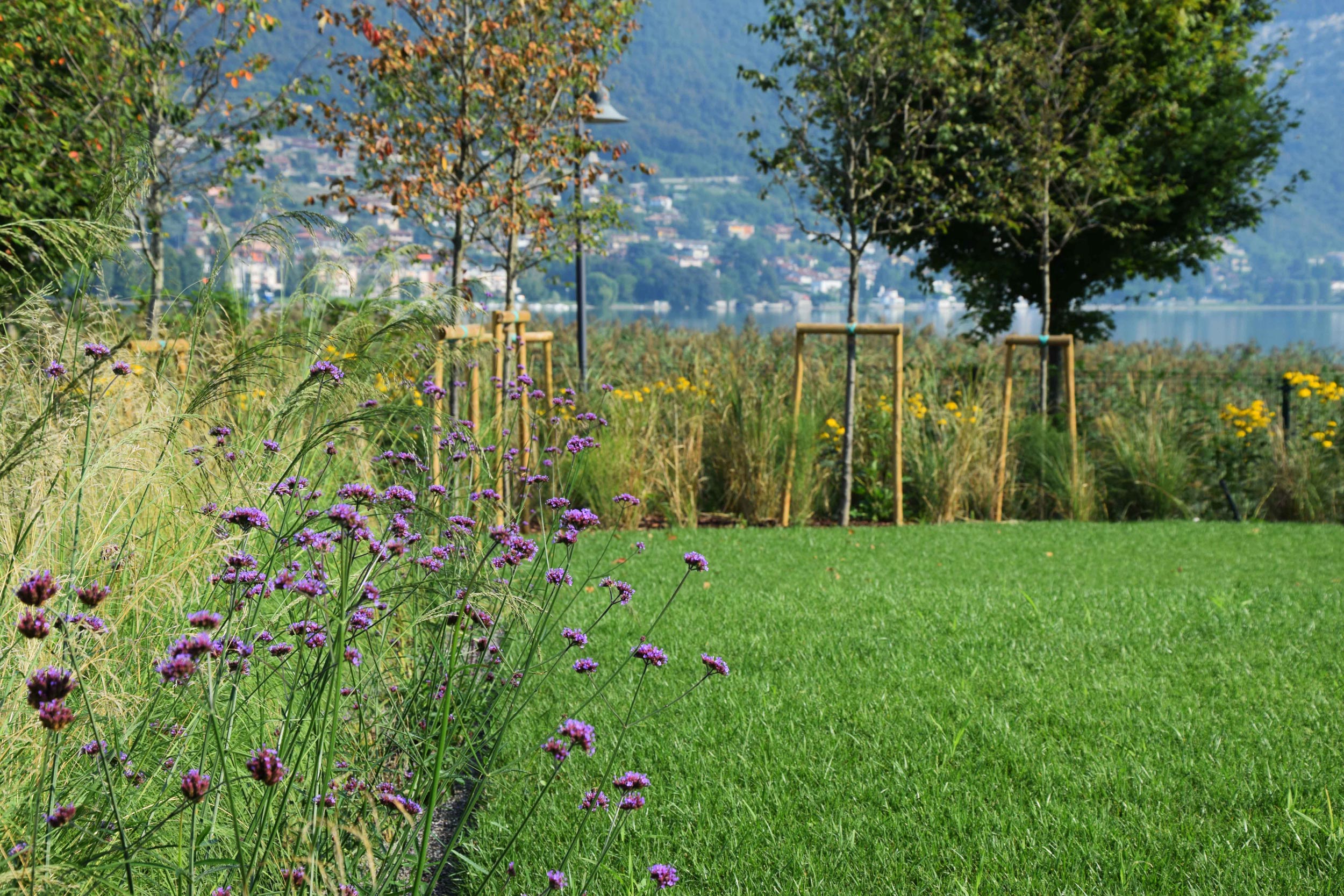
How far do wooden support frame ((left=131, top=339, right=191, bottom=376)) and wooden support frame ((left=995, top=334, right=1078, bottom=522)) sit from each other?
6.75 meters

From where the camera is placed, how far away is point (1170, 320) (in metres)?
125

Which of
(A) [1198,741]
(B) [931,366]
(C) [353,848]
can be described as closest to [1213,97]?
(B) [931,366]

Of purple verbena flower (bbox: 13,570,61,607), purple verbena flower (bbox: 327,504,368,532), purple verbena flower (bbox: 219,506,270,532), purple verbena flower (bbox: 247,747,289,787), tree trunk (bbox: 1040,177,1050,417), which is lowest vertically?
purple verbena flower (bbox: 247,747,289,787)

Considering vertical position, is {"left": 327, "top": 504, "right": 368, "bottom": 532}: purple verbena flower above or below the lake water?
below

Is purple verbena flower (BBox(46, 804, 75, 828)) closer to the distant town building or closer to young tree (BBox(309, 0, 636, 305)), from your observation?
young tree (BBox(309, 0, 636, 305))

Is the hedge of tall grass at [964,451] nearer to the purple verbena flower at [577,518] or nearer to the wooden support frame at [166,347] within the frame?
the wooden support frame at [166,347]

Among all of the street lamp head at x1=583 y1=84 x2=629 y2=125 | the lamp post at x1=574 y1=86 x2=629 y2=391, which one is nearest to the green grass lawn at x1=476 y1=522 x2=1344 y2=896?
the lamp post at x1=574 y1=86 x2=629 y2=391

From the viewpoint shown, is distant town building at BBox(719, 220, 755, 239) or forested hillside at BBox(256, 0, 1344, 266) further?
forested hillside at BBox(256, 0, 1344, 266)

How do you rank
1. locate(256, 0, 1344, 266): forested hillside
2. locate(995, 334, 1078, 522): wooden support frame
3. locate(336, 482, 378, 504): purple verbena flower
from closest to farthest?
1. locate(336, 482, 378, 504): purple verbena flower
2. locate(995, 334, 1078, 522): wooden support frame
3. locate(256, 0, 1344, 266): forested hillside

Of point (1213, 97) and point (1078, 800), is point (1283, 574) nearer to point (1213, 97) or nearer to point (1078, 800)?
point (1078, 800)

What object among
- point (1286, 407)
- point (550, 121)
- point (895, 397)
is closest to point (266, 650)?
point (895, 397)

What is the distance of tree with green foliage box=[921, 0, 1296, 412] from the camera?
10516 mm

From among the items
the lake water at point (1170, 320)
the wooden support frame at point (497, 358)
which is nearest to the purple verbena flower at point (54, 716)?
the wooden support frame at point (497, 358)

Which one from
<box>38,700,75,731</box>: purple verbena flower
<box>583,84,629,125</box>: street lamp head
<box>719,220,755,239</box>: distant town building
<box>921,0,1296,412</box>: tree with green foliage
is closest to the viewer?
<box>38,700,75,731</box>: purple verbena flower
